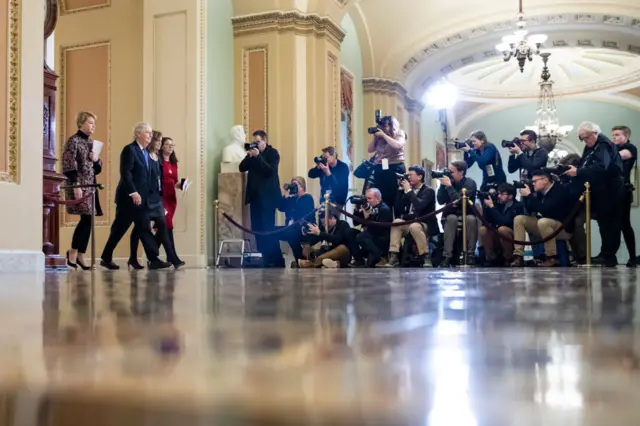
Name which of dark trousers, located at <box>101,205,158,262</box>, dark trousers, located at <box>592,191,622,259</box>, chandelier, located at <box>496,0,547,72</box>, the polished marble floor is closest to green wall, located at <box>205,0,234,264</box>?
dark trousers, located at <box>101,205,158,262</box>

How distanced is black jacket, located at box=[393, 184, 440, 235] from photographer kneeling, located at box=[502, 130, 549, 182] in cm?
100

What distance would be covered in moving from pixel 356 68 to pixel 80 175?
9.11 m

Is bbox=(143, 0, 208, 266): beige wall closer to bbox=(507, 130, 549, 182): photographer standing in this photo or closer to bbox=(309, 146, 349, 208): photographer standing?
bbox=(309, 146, 349, 208): photographer standing

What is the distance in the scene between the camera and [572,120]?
23.9 metres

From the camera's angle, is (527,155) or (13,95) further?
(527,155)

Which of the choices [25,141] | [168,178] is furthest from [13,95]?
[168,178]

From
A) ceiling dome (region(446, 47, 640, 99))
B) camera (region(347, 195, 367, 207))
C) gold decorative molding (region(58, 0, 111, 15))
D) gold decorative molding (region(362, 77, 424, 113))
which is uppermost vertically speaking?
ceiling dome (region(446, 47, 640, 99))

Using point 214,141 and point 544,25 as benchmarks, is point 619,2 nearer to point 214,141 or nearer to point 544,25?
point 544,25

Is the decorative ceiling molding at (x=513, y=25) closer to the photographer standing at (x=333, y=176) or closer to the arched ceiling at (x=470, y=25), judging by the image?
the arched ceiling at (x=470, y=25)

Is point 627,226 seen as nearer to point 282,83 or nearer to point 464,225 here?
point 464,225

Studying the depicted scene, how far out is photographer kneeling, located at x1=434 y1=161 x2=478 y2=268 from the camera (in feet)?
27.2

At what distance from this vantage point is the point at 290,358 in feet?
1.38

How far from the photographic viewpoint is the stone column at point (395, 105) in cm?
1530

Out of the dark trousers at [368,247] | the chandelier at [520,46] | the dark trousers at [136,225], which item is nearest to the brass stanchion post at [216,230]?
the dark trousers at [368,247]
